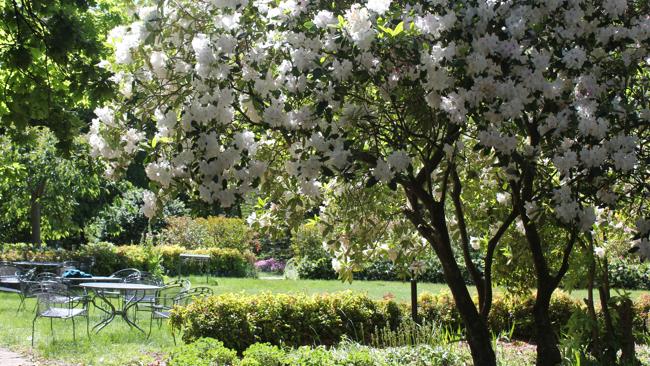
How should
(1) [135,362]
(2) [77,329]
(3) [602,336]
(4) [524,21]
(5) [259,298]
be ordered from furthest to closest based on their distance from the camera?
(2) [77,329], (5) [259,298], (1) [135,362], (3) [602,336], (4) [524,21]

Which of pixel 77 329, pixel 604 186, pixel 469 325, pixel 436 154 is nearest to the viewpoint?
pixel 604 186

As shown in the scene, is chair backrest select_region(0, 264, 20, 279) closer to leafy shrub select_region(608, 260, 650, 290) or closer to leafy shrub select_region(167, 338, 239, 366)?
leafy shrub select_region(167, 338, 239, 366)

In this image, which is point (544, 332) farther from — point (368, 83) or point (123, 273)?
point (123, 273)

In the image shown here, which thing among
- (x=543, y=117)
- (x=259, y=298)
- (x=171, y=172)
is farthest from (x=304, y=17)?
(x=259, y=298)

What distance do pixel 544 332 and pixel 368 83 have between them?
2765mm

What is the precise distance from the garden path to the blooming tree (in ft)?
15.2

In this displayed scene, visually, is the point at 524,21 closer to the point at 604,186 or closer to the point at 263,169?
the point at 604,186

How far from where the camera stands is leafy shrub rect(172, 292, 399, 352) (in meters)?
8.31

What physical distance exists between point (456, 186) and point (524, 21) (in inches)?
73.8

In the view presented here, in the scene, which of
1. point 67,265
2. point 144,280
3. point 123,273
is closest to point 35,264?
point 67,265

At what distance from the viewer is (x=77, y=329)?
33.3 feet

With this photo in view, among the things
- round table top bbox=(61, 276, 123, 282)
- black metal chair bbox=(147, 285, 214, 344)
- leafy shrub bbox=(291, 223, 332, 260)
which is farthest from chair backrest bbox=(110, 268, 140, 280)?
leafy shrub bbox=(291, 223, 332, 260)

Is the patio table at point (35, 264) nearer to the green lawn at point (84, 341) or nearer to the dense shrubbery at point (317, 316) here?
the green lawn at point (84, 341)

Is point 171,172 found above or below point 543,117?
below
